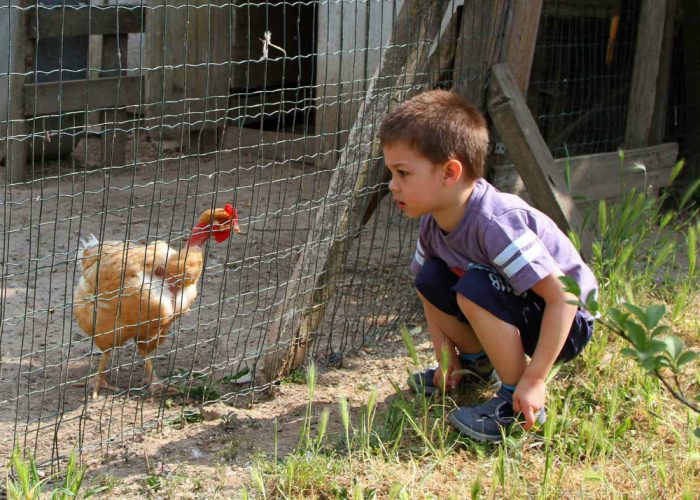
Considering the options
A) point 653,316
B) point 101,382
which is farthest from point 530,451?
point 101,382

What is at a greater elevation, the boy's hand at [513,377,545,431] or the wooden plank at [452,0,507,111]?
the wooden plank at [452,0,507,111]

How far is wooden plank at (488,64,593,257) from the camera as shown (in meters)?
4.14

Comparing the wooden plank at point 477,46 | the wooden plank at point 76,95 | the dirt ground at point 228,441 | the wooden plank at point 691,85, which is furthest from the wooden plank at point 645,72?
the wooden plank at point 76,95

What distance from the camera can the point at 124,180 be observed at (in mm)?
7586

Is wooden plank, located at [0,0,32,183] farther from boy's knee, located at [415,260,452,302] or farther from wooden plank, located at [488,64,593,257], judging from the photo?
boy's knee, located at [415,260,452,302]

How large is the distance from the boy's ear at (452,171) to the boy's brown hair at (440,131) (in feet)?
0.06

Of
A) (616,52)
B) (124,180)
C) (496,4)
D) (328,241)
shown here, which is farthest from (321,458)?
(124,180)

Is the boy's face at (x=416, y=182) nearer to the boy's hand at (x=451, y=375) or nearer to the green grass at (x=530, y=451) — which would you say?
the green grass at (x=530, y=451)

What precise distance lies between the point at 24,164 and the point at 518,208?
5.43m

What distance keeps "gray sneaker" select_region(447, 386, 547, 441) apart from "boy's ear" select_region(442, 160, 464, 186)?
0.74 meters

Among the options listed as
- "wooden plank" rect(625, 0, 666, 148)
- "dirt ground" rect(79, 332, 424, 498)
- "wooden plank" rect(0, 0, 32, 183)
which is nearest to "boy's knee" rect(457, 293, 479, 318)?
"dirt ground" rect(79, 332, 424, 498)

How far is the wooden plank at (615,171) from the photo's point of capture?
5266mm

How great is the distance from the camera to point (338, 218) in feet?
12.6

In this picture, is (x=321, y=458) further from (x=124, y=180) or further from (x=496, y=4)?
(x=124, y=180)
